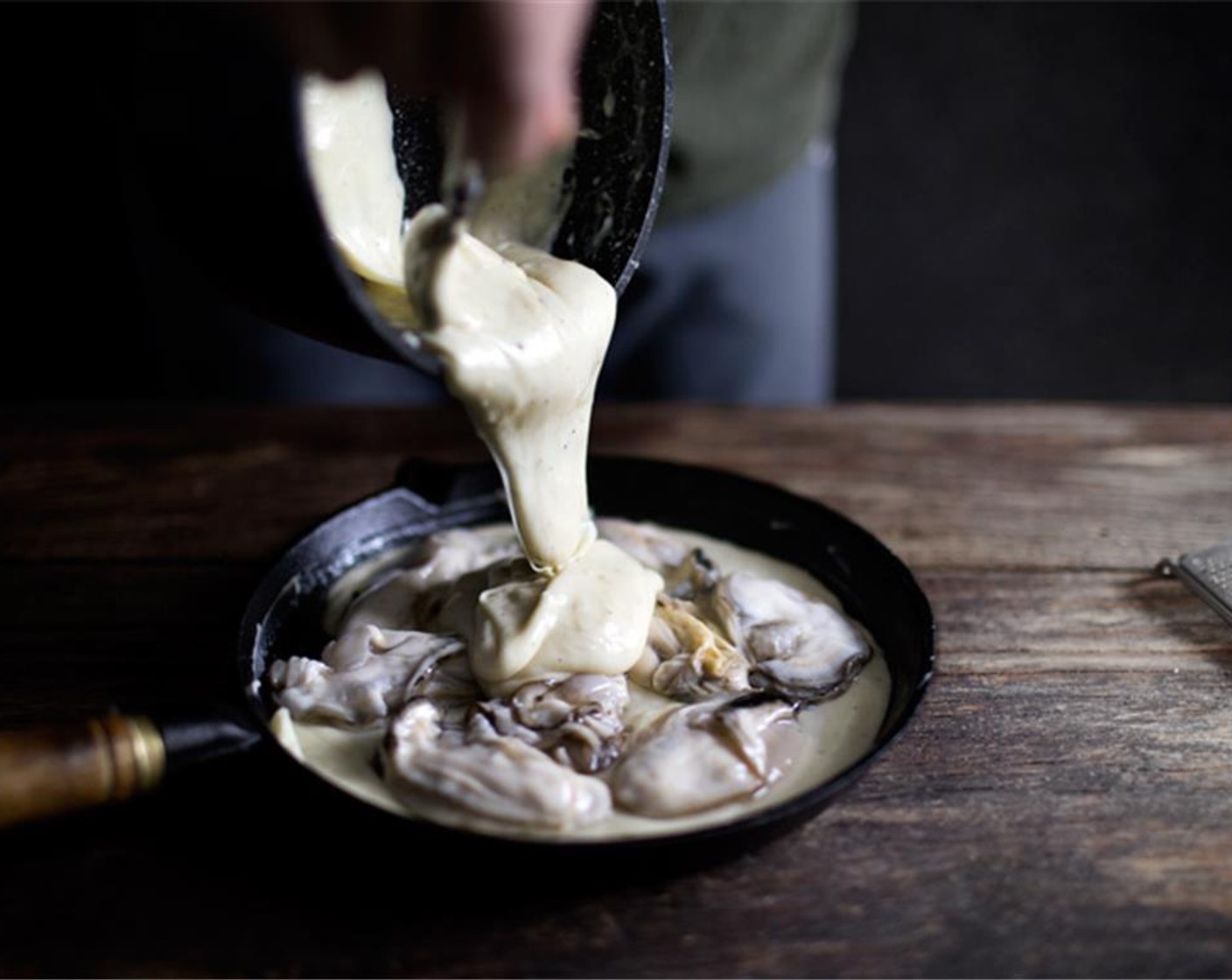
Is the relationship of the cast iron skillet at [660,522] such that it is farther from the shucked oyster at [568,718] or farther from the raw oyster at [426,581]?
the shucked oyster at [568,718]

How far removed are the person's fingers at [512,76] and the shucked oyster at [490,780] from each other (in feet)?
1.69

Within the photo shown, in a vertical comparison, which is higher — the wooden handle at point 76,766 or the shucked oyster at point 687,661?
the wooden handle at point 76,766

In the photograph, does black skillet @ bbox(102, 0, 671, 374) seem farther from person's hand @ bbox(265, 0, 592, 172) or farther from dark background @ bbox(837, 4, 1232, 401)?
dark background @ bbox(837, 4, 1232, 401)

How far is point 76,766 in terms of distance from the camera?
3.88ft

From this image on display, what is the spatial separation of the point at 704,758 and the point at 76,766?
543 millimetres

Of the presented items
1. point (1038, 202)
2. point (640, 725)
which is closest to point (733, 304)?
point (1038, 202)

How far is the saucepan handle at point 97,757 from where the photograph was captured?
1167 mm

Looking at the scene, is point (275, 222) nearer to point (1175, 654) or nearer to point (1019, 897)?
point (1019, 897)

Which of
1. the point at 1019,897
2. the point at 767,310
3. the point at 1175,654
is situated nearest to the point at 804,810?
the point at 1019,897

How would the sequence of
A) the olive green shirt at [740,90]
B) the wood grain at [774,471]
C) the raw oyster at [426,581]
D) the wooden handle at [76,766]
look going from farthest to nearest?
the olive green shirt at [740,90]
the wood grain at [774,471]
the raw oyster at [426,581]
the wooden handle at [76,766]

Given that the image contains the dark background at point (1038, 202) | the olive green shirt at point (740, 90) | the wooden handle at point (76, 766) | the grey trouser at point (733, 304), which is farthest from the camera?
the dark background at point (1038, 202)

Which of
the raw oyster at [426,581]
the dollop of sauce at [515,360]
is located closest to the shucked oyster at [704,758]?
the dollop of sauce at [515,360]

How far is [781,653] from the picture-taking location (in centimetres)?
149

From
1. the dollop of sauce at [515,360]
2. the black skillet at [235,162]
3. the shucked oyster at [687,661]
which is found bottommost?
the shucked oyster at [687,661]
